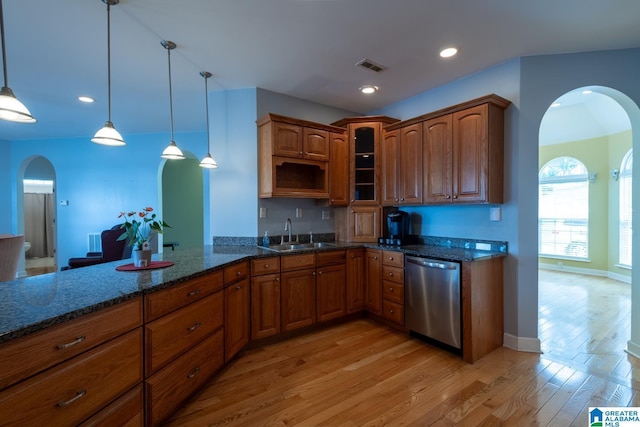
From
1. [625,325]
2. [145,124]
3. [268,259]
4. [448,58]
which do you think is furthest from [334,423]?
[145,124]

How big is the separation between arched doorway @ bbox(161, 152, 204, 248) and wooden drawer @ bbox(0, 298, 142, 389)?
16.0 ft

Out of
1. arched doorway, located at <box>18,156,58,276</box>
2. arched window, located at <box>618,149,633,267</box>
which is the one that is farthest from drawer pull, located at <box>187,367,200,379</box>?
arched doorway, located at <box>18,156,58,276</box>

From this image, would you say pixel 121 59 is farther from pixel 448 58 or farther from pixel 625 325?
pixel 625 325

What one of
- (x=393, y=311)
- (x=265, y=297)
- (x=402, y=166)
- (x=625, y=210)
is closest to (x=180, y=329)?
(x=265, y=297)

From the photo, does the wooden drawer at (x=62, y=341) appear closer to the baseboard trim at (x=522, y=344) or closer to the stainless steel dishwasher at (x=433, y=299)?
the stainless steel dishwasher at (x=433, y=299)

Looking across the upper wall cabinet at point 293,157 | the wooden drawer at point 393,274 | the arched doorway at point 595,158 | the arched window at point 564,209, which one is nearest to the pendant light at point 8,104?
the upper wall cabinet at point 293,157

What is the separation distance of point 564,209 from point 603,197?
0.66 meters

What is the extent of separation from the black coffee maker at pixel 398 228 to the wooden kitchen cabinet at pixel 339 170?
0.63m

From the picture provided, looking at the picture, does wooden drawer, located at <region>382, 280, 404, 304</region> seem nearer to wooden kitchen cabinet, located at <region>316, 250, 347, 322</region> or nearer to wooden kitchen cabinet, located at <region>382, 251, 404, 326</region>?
wooden kitchen cabinet, located at <region>382, 251, 404, 326</region>

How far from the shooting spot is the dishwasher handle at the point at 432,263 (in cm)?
259

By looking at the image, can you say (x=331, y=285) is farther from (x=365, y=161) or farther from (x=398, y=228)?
(x=365, y=161)

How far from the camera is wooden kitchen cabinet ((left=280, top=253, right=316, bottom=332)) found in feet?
9.50

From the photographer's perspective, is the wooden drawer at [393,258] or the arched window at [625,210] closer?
the wooden drawer at [393,258]

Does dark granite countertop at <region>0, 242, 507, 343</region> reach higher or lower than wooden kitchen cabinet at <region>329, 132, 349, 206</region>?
lower
